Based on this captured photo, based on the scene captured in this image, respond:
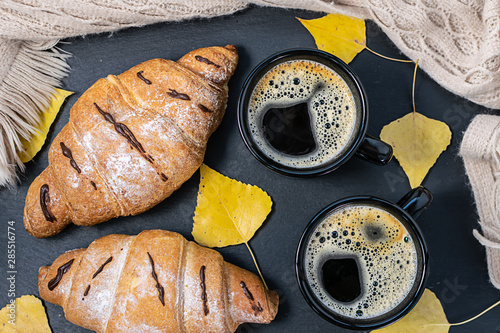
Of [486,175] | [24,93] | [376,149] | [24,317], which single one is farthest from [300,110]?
[24,317]

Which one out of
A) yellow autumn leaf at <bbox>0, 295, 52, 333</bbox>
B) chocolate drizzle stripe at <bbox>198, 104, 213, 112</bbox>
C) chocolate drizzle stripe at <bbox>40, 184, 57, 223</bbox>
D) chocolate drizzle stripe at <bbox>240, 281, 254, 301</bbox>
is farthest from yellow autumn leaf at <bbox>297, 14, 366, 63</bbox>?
yellow autumn leaf at <bbox>0, 295, 52, 333</bbox>

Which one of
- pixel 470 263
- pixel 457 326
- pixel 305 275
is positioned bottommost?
pixel 457 326

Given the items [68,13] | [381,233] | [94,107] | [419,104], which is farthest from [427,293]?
[68,13]

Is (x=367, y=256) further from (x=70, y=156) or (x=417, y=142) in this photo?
(x=70, y=156)

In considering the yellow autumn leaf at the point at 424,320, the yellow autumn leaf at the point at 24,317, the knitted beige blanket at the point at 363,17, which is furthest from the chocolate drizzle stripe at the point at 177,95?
the yellow autumn leaf at the point at 424,320

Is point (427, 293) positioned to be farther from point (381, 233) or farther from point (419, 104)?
point (419, 104)

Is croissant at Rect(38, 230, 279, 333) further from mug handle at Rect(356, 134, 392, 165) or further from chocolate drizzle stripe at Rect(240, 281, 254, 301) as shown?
mug handle at Rect(356, 134, 392, 165)
